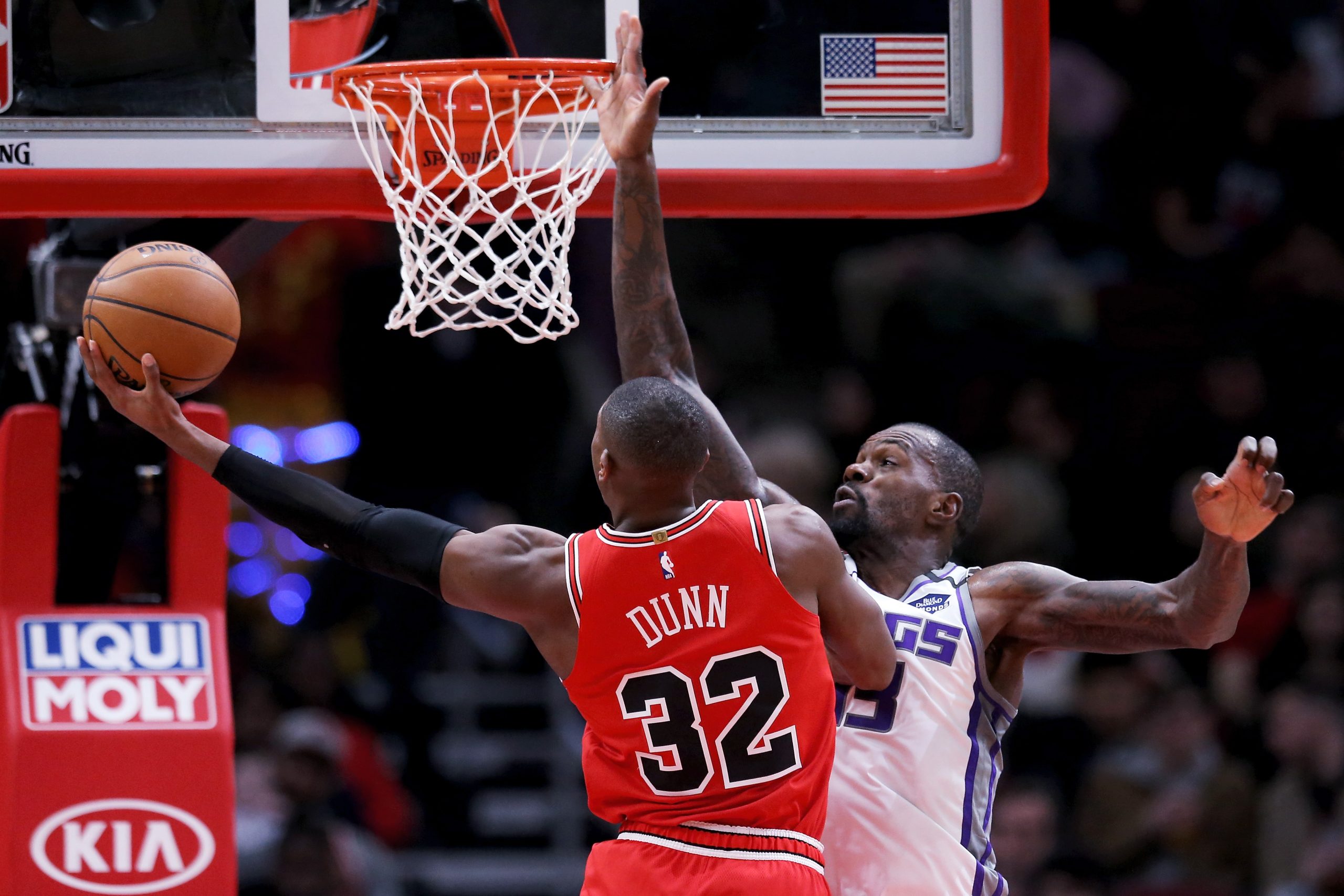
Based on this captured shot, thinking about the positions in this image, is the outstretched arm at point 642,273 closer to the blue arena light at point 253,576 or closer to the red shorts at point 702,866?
the red shorts at point 702,866

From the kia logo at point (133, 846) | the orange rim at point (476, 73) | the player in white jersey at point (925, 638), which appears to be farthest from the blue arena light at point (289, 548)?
the player in white jersey at point (925, 638)

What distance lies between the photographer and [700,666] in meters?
2.86

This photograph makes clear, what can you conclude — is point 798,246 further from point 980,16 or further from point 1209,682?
point 980,16

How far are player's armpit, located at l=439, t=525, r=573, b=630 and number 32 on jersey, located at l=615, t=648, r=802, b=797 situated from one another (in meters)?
0.22

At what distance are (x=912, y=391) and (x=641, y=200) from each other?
3.99 metres

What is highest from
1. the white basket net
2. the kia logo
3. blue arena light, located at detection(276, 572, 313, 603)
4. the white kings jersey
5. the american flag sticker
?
the american flag sticker

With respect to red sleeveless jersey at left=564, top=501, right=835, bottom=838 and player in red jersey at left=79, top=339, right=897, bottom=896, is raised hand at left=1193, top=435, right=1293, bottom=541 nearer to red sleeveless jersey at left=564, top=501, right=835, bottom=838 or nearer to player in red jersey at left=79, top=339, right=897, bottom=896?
player in red jersey at left=79, top=339, right=897, bottom=896

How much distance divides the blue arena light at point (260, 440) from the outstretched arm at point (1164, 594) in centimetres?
466

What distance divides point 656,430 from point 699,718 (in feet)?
1.77

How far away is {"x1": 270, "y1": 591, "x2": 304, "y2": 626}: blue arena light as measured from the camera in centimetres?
732

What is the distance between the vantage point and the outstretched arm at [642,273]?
353 cm

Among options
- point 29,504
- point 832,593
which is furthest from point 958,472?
point 29,504

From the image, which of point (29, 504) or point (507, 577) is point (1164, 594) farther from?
point (29, 504)

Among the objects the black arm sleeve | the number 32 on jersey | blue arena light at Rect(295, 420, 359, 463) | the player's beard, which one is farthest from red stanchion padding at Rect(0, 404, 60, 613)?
blue arena light at Rect(295, 420, 359, 463)
